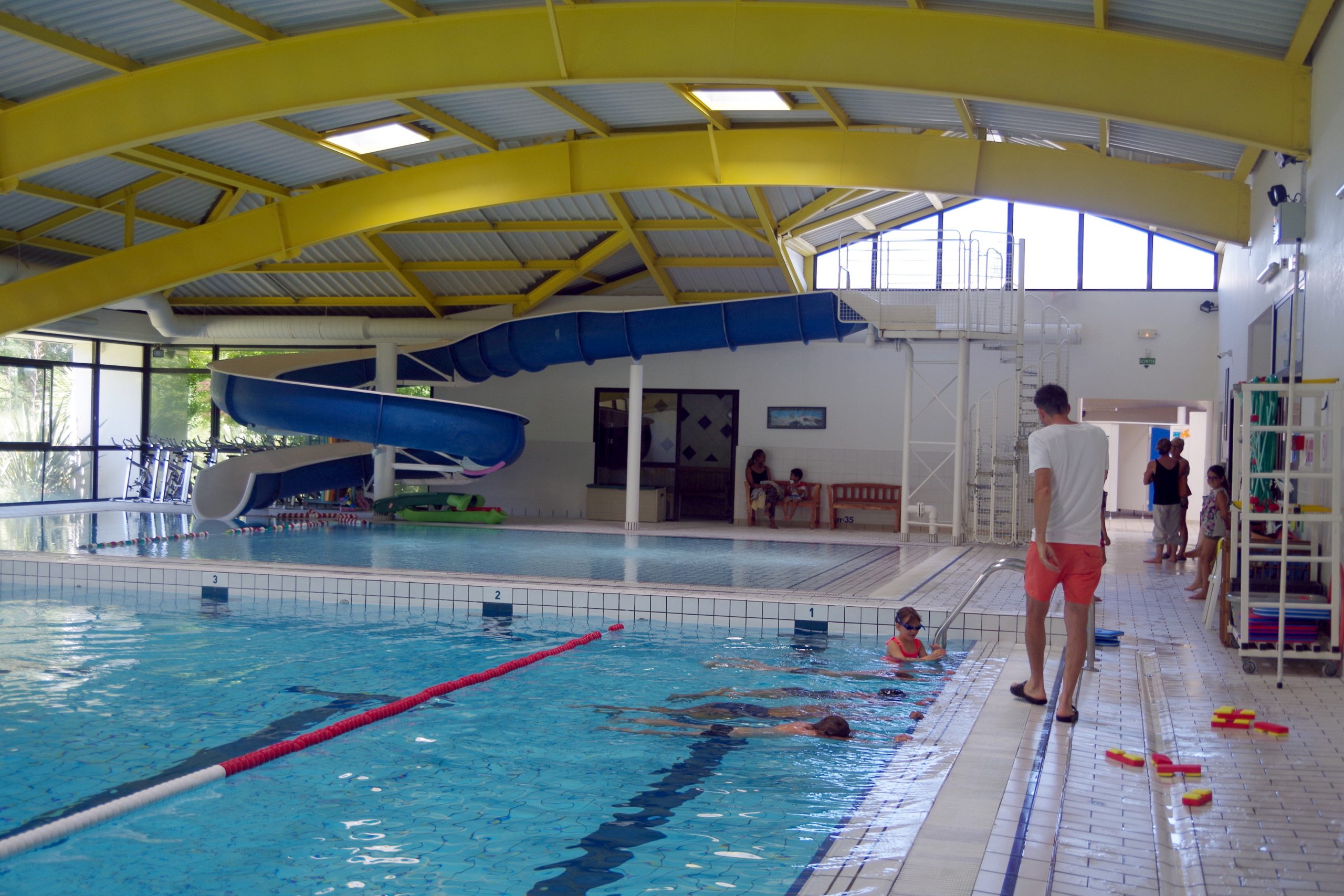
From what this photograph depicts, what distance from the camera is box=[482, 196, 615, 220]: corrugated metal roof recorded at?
1472 centimetres

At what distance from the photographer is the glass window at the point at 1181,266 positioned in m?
15.0

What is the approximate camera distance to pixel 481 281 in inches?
674

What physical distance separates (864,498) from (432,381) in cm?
684

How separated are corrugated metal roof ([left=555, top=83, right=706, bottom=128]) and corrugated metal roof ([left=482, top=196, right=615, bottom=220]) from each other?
331cm

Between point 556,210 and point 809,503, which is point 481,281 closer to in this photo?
point 556,210

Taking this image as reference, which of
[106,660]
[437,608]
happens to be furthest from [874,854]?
[437,608]

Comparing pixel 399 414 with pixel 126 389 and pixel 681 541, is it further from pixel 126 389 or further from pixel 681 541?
pixel 126 389

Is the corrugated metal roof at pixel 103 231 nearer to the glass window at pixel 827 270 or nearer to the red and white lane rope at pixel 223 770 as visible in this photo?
the glass window at pixel 827 270

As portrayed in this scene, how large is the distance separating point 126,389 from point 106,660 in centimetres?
1467

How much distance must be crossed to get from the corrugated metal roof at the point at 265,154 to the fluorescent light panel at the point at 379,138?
352 millimetres

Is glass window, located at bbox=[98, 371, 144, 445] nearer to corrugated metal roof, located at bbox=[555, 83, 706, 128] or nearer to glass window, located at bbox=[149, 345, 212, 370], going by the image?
glass window, located at bbox=[149, 345, 212, 370]

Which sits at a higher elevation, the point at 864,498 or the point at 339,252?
the point at 339,252

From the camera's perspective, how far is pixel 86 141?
9.02 meters

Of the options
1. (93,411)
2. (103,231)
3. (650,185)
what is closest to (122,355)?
(93,411)
